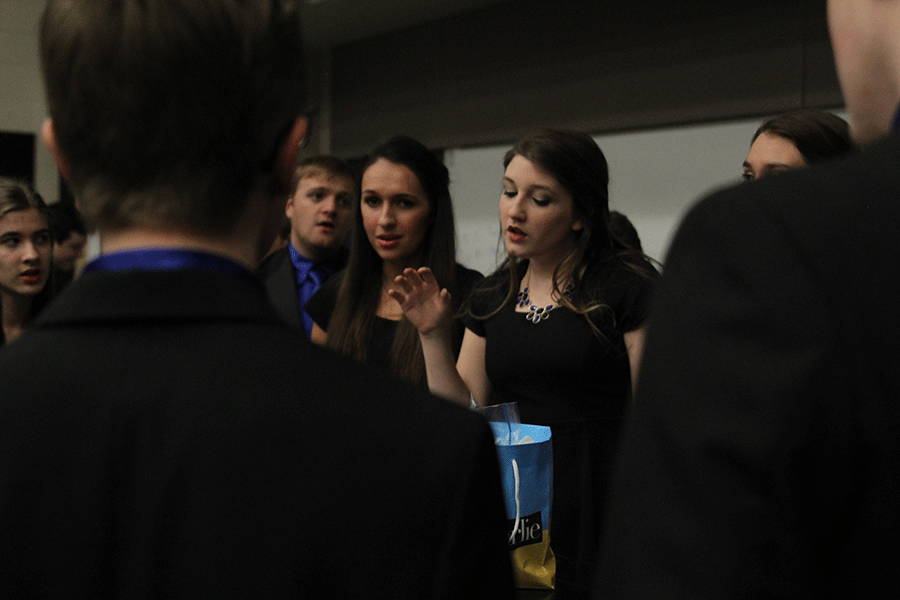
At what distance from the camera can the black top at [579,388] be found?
2287 mm

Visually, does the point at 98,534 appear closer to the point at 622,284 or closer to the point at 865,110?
the point at 865,110

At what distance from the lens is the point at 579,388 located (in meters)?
2.32

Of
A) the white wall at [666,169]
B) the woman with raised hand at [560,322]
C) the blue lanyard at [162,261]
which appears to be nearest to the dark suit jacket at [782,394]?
the blue lanyard at [162,261]

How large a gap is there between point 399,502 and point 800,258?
32cm

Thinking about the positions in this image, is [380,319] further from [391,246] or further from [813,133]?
[813,133]

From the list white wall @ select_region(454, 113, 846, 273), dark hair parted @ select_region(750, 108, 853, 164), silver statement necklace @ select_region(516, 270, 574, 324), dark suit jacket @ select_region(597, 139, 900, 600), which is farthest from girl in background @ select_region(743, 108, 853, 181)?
white wall @ select_region(454, 113, 846, 273)

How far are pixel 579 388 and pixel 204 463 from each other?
1777 millimetres

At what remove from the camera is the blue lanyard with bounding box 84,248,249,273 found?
66cm

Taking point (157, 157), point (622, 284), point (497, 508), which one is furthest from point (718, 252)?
point (622, 284)

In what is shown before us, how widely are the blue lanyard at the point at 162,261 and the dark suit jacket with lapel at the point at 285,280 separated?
8.50 feet

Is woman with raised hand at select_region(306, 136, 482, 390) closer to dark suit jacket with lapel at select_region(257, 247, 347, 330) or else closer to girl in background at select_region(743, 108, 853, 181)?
dark suit jacket with lapel at select_region(257, 247, 347, 330)

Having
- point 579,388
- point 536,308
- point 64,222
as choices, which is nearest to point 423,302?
point 536,308

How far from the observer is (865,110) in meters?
0.61

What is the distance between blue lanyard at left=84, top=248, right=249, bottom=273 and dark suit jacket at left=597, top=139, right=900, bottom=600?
327mm
